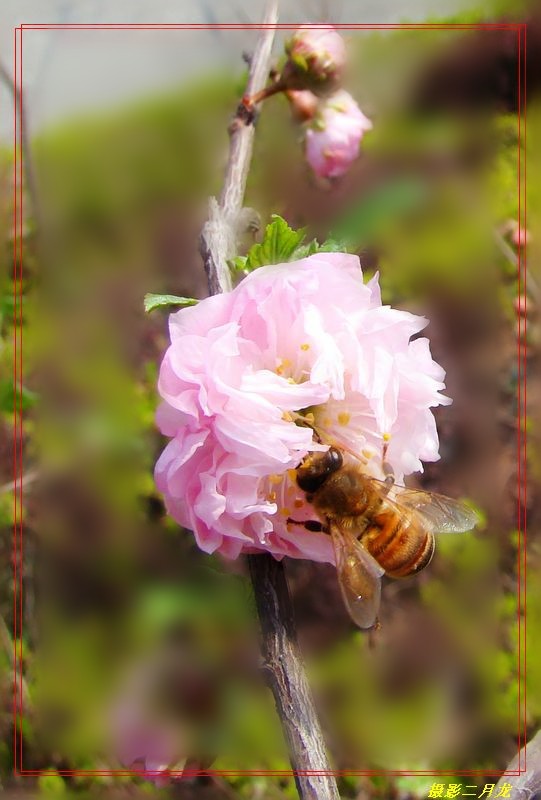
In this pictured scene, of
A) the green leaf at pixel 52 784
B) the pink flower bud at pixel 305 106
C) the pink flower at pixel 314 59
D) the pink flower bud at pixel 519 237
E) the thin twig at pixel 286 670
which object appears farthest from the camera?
the pink flower bud at pixel 519 237

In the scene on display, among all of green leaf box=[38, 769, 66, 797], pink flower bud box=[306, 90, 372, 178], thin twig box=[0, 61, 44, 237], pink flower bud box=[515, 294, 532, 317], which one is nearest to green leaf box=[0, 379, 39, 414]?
thin twig box=[0, 61, 44, 237]

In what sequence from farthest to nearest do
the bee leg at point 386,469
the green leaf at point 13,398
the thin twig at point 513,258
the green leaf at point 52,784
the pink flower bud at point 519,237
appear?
1. the thin twig at point 513,258
2. the pink flower bud at point 519,237
3. the green leaf at point 52,784
4. the green leaf at point 13,398
5. the bee leg at point 386,469

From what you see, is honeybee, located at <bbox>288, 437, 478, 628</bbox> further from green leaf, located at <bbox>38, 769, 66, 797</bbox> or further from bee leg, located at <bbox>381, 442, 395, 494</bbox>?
green leaf, located at <bbox>38, 769, 66, 797</bbox>

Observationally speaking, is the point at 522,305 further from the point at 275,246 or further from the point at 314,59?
the point at 275,246

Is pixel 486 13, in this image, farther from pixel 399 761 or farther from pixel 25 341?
pixel 399 761

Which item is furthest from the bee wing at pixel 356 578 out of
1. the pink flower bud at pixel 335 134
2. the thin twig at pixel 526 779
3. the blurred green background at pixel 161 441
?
the pink flower bud at pixel 335 134

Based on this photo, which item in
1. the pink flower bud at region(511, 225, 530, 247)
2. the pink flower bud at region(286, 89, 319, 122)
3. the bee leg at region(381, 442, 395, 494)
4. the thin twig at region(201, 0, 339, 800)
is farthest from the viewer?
the pink flower bud at region(511, 225, 530, 247)

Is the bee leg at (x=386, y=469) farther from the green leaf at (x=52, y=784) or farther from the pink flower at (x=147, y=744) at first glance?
the green leaf at (x=52, y=784)
